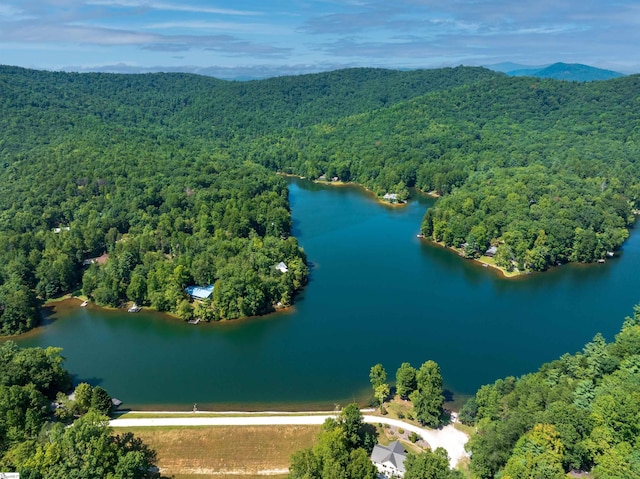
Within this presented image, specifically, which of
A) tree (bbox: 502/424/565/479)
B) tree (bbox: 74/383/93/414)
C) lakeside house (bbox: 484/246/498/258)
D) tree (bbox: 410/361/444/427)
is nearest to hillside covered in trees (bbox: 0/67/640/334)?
lakeside house (bbox: 484/246/498/258)

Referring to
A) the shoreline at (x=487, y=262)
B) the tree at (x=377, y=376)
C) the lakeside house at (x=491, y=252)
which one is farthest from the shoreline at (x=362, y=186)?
the tree at (x=377, y=376)

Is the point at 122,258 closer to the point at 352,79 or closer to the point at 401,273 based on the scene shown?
the point at 401,273

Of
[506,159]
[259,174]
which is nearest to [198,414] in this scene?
[259,174]

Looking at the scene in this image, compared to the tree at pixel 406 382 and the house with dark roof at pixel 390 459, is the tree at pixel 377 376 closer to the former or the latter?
the tree at pixel 406 382

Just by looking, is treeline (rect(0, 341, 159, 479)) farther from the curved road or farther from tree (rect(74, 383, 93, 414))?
the curved road

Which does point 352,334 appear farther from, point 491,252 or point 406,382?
point 491,252

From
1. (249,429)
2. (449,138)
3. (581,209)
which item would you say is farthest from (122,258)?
(449,138)
